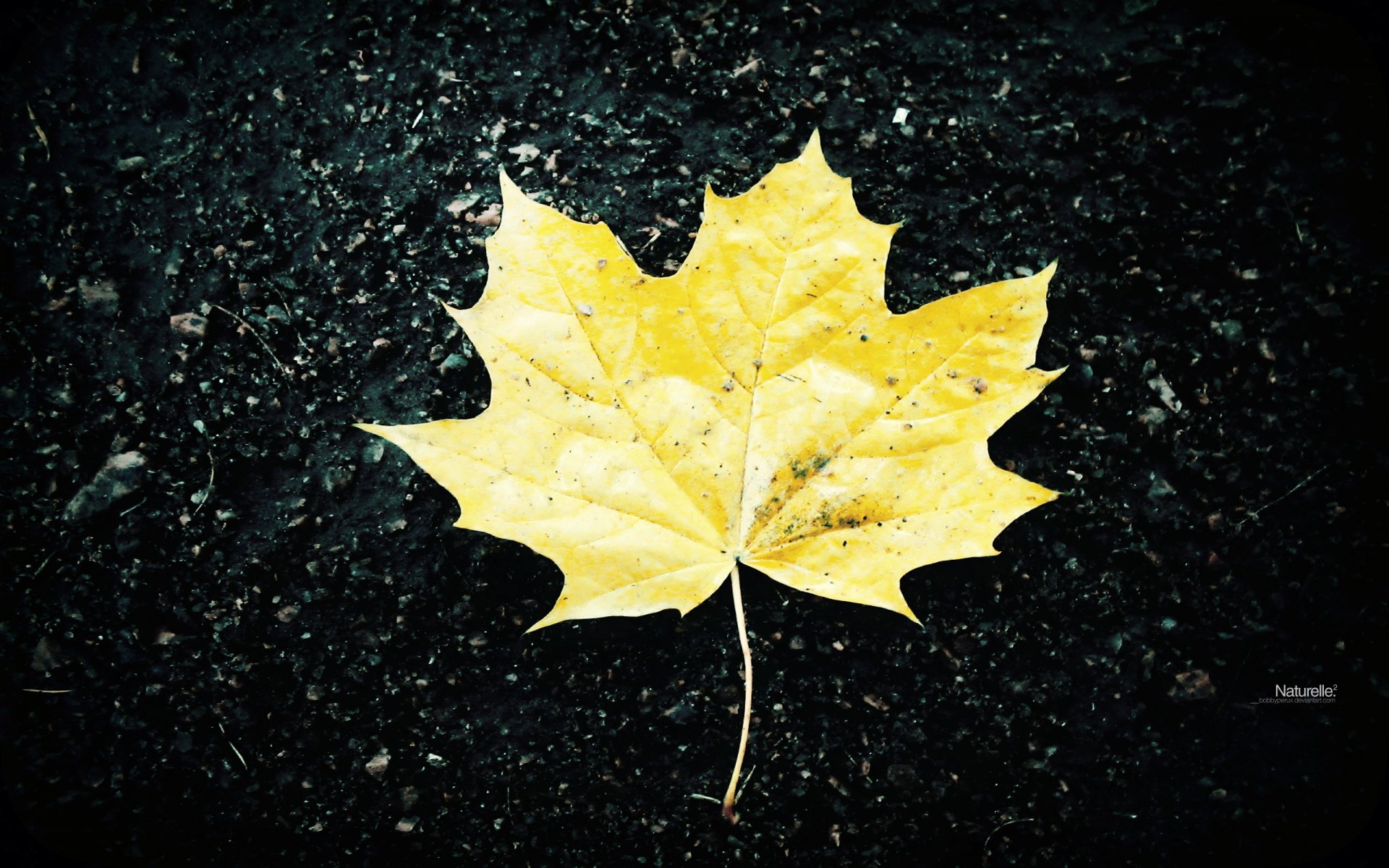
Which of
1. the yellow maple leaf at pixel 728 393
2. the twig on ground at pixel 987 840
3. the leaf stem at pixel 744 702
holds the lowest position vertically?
the twig on ground at pixel 987 840

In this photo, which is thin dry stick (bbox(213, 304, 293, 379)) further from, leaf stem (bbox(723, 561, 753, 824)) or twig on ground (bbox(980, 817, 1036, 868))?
twig on ground (bbox(980, 817, 1036, 868))

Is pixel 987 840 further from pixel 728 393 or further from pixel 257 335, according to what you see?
pixel 257 335

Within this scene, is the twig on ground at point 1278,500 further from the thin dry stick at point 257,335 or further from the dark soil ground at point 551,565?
the thin dry stick at point 257,335

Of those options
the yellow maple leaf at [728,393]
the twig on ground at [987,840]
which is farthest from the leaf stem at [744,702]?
the twig on ground at [987,840]

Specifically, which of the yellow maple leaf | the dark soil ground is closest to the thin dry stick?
the dark soil ground

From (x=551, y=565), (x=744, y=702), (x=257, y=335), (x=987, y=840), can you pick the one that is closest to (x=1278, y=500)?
(x=987, y=840)

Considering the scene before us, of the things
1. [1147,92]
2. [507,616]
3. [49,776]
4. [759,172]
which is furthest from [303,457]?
[1147,92]
